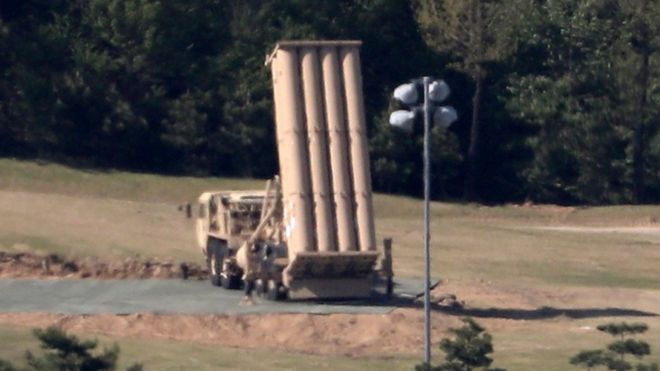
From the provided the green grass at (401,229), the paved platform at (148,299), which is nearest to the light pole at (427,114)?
the paved platform at (148,299)

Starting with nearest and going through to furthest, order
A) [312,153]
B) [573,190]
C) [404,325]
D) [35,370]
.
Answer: [35,370], [404,325], [312,153], [573,190]

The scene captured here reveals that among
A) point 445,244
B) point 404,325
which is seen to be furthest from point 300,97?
point 445,244

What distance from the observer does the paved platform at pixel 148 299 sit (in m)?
34.2

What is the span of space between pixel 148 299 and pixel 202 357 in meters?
7.31

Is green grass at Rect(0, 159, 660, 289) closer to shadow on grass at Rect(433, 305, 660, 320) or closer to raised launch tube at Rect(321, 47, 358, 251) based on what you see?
shadow on grass at Rect(433, 305, 660, 320)

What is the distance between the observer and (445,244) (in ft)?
168

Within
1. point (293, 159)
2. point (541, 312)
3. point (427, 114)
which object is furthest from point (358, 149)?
point (427, 114)

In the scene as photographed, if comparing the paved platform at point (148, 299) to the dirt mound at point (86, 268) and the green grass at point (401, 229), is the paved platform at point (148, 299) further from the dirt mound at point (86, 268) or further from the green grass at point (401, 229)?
the green grass at point (401, 229)

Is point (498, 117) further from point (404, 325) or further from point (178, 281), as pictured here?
point (404, 325)

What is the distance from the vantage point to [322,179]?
3538cm

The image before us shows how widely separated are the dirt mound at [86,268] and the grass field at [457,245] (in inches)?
38.8

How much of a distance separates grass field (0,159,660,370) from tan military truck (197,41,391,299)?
3.14 meters

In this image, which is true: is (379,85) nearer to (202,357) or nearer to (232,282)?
(232,282)

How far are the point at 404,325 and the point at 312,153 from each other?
14.0ft
